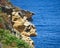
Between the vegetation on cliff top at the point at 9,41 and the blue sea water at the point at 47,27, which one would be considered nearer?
the vegetation on cliff top at the point at 9,41

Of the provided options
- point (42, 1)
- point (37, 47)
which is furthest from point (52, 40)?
point (42, 1)

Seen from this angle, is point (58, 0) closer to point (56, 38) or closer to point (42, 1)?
point (42, 1)

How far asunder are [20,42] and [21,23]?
8.54 metres

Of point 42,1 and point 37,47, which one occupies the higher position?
point 42,1

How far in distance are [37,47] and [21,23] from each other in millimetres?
2542

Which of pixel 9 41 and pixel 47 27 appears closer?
pixel 9 41

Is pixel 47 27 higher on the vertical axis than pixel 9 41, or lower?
higher

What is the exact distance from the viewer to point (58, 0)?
35.8 metres

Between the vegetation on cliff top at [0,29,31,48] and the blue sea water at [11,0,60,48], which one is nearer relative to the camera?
the vegetation on cliff top at [0,29,31,48]

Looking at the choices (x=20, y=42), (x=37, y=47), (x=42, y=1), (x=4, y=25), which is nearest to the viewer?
(x=20, y=42)

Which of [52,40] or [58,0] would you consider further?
[58,0]

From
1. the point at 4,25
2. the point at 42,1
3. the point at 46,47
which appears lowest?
the point at 46,47

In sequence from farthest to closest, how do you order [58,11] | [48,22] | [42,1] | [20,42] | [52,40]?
[42,1] < [58,11] < [48,22] < [52,40] < [20,42]

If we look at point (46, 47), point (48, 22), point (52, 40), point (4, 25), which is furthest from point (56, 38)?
point (4, 25)
